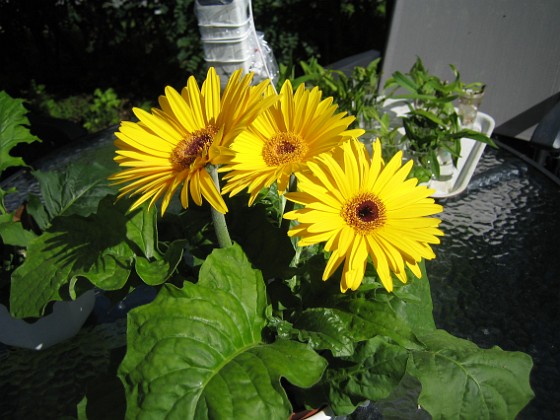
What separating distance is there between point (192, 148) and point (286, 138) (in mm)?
115

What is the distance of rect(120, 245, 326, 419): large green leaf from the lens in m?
0.49

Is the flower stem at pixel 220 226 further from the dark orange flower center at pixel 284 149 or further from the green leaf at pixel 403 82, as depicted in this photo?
the green leaf at pixel 403 82

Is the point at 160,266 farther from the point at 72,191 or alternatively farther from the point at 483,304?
the point at 483,304

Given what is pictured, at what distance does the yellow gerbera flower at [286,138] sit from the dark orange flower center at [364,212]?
0.07 meters

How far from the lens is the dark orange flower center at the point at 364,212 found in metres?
0.55

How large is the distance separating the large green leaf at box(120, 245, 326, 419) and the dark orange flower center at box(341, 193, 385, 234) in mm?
150

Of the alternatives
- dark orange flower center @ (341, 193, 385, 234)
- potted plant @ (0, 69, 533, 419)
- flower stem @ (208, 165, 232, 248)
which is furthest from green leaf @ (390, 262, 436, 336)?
flower stem @ (208, 165, 232, 248)

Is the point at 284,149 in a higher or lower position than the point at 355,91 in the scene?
higher

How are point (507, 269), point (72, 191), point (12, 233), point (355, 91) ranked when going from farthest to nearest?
1. point (355, 91)
2. point (507, 269)
3. point (72, 191)
4. point (12, 233)

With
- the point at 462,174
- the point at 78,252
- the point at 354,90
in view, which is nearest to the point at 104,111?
the point at 354,90

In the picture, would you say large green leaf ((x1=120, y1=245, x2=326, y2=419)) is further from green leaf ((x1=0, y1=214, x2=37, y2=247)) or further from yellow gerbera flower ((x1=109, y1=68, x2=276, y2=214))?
green leaf ((x1=0, y1=214, x2=37, y2=247))

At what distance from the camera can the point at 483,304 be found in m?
0.96

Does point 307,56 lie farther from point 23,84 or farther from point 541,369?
point 541,369

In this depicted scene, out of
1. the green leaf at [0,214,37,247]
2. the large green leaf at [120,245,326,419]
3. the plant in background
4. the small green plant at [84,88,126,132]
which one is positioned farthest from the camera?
the small green plant at [84,88,126,132]
